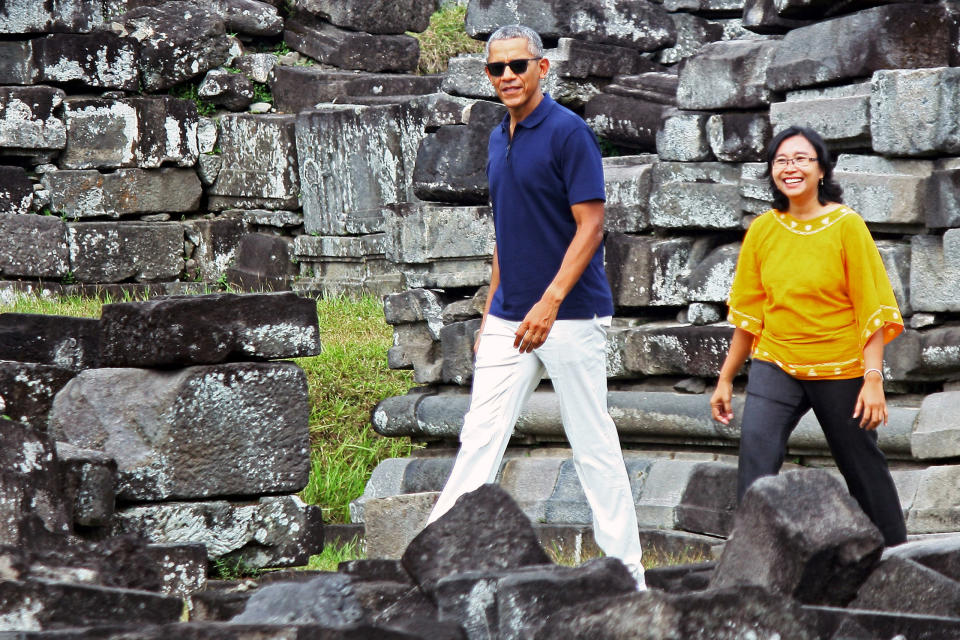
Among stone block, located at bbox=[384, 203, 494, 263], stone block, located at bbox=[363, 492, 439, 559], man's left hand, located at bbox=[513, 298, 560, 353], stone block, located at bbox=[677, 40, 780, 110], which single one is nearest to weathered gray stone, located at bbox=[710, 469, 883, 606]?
man's left hand, located at bbox=[513, 298, 560, 353]

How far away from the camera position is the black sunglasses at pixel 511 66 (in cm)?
462

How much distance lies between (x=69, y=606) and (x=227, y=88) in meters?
9.87

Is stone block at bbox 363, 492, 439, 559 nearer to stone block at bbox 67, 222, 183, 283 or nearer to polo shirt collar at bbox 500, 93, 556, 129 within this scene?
polo shirt collar at bbox 500, 93, 556, 129

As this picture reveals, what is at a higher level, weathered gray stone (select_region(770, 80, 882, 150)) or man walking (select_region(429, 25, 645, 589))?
weathered gray stone (select_region(770, 80, 882, 150))

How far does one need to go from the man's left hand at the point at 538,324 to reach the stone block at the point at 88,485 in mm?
1632

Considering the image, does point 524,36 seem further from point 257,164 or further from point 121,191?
point 121,191

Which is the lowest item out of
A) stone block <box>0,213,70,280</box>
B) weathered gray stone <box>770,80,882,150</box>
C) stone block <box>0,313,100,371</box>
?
stone block <box>0,213,70,280</box>

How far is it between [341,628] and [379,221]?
29.2 feet

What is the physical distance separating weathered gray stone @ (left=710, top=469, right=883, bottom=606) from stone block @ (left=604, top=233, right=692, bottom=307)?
3295mm

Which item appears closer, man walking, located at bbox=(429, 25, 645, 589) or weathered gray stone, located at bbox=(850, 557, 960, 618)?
weathered gray stone, located at bbox=(850, 557, 960, 618)

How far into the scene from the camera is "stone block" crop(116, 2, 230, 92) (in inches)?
500

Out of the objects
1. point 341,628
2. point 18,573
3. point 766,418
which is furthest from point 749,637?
point 18,573

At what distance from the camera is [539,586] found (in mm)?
3203

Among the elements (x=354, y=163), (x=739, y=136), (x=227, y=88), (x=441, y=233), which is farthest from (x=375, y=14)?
(x=739, y=136)
